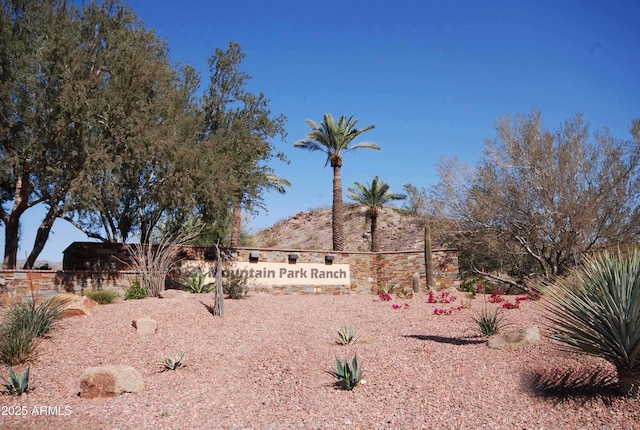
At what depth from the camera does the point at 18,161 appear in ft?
47.6

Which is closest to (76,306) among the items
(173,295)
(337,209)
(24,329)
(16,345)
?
(24,329)

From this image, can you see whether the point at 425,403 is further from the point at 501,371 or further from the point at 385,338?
the point at 385,338

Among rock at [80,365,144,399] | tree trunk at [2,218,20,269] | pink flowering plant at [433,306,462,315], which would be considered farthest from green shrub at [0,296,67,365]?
pink flowering plant at [433,306,462,315]

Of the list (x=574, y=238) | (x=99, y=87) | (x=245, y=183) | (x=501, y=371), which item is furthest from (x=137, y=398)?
(x=574, y=238)

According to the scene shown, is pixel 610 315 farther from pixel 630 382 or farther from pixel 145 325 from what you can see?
pixel 145 325

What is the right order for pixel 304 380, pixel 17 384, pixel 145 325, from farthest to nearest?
pixel 145 325
pixel 304 380
pixel 17 384

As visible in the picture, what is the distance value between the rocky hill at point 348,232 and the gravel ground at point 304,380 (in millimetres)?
25744

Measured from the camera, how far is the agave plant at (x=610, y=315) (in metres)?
5.66

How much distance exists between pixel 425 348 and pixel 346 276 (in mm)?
13517

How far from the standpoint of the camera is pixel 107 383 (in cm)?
754

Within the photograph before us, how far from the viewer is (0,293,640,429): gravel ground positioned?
6.05m

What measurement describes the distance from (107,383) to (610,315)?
7216 millimetres

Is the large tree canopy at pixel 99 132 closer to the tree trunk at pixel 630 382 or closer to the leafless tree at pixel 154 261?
the leafless tree at pixel 154 261

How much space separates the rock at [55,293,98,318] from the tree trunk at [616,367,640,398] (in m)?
11.3
